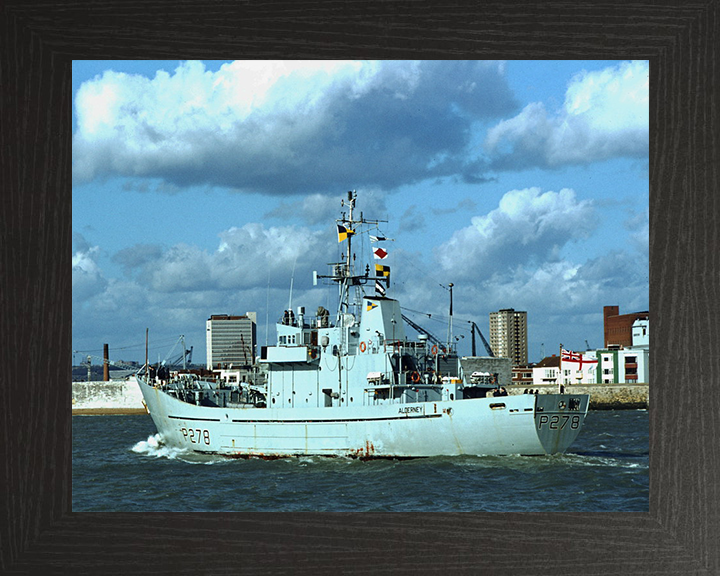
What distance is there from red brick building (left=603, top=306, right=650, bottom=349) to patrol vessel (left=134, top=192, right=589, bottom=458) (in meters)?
29.5

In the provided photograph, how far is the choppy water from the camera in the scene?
1370cm

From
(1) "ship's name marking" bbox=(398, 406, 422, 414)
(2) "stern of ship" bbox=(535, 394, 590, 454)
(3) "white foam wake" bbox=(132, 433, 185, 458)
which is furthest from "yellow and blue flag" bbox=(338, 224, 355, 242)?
(3) "white foam wake" bbox=(132, 433, 185, 458)

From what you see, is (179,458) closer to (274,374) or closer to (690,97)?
(274,374)

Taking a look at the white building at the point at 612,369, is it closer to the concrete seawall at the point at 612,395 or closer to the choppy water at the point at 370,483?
the concrete seawall at the point at 612,395

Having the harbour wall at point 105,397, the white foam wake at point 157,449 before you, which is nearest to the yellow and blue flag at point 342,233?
the white foam wake at point 157,449

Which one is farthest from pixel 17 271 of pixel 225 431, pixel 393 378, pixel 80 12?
pixel 225 431

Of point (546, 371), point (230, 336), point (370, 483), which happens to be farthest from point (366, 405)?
point (546, 371)

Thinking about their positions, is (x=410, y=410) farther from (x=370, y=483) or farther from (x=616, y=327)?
(x=616, y=327)

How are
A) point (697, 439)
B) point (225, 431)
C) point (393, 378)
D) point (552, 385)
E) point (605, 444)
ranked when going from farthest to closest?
point (552, 385), point (605, 444), point (225, 431), point (393, 378), point (697, 439)

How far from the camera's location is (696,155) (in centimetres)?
407

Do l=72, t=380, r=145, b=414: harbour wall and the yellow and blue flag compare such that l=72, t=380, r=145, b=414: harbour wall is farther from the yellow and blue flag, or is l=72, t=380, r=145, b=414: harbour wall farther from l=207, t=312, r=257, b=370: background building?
the yellow and blue flag

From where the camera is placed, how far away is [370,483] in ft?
53.0

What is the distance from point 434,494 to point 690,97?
11.1 m

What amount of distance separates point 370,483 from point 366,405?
3895mm
